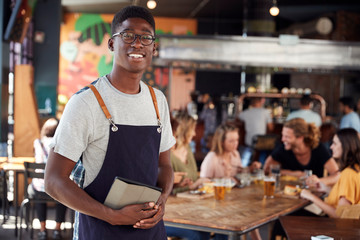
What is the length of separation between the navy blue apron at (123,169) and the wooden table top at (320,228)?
1030 mm

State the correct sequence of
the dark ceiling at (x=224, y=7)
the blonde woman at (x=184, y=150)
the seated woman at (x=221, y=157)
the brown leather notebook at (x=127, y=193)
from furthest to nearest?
the dark ceiling at (x=224, y=7), the seated woman at (x=221, y=157), the blonde woman at (x=184, y=150), the brown leather notebook at (x=127, y=193)

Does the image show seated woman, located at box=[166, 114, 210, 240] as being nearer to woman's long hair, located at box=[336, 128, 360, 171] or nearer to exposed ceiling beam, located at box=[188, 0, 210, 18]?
woman's long hair, located at box=[336, 128, 360, 171]

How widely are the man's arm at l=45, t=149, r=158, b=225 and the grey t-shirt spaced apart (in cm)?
3

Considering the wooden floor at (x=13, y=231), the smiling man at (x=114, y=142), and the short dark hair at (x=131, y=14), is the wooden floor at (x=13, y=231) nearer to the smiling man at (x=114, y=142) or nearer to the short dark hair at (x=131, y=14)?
the smiling man at (x=114, y=142)

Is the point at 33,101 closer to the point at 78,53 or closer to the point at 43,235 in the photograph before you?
the point at 43,235

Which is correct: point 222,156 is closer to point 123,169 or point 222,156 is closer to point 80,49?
point 123,169

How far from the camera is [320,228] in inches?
102

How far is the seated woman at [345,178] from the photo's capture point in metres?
3.23

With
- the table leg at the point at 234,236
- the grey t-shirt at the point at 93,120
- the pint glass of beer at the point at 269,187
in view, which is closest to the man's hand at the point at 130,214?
the grey t-shirt at the point at 93,120

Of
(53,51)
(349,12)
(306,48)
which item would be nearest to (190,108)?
(306,48)

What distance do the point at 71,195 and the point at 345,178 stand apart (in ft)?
7.60

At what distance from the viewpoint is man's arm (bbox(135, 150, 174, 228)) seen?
159 cm

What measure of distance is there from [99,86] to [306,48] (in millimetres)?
8057

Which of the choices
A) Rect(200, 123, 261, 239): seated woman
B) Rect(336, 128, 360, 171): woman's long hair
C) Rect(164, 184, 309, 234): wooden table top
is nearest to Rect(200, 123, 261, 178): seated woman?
Rect(200, 123, 261, 239): seated woman
